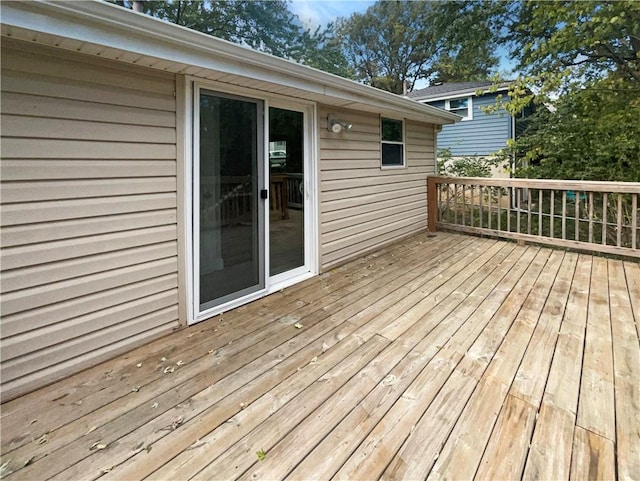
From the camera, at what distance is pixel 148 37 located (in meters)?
2.07

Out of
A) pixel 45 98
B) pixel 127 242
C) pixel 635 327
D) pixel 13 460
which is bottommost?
pixel 13 460

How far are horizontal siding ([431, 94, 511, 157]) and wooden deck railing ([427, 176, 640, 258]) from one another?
4.01 meters

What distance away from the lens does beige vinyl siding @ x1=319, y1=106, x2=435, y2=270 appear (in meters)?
4.28

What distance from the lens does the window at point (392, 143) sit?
17.6 ft

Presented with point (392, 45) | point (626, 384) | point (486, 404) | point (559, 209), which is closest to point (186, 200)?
point (486, 404)

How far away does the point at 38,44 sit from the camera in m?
1.95

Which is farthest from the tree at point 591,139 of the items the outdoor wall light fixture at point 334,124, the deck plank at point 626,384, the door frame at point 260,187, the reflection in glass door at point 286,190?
the reflection in glass door at point 286,190

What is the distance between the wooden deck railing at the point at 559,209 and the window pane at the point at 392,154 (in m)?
1.14

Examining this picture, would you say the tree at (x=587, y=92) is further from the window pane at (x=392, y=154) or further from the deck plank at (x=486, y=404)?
the deck plank at (x=486, y=404)

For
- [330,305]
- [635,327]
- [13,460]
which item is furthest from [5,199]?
[635,327]

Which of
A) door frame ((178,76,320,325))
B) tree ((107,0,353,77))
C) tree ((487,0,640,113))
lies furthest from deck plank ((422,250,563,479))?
tree ((107,0,353,77))

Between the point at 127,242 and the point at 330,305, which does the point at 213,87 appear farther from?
the point at 330,305

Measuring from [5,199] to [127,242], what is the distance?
685 millimetres

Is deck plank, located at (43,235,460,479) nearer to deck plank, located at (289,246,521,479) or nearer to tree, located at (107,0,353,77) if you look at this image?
deck plank, located at (289,246,521,479)
